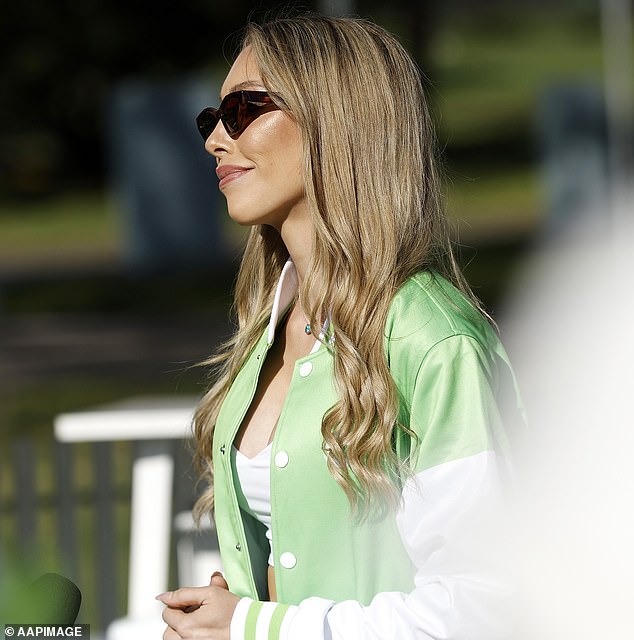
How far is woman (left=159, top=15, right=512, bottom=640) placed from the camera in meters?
1.83

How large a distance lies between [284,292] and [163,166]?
17.2 meters

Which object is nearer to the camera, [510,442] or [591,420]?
[510,442]

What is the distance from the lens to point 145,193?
19.6m

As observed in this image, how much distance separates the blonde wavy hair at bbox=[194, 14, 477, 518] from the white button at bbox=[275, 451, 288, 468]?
0.08 metres

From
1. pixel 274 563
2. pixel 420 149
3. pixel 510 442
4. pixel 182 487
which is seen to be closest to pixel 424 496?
pixel 510 442

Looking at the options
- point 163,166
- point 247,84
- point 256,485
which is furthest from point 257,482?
point 163,166

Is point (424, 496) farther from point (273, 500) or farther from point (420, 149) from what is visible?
point (420, 149)

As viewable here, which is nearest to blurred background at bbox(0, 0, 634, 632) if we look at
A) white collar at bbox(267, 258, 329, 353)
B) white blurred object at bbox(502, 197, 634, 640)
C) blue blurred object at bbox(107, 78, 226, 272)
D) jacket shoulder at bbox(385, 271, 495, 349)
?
blue blurred object at bbox(107, 78, 226, 272)

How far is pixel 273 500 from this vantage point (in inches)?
→ 79.0

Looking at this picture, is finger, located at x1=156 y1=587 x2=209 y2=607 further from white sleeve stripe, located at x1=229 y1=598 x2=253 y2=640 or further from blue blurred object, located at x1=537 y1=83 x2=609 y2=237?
blue blurred object, located at x1=537 y1=83 x2=609 y2=237

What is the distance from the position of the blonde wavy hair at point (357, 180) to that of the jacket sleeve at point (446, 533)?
0.29 feet

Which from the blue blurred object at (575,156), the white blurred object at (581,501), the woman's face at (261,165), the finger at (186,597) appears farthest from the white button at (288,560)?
the blue blurred object at (575,156)

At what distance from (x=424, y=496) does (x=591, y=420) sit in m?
1.08

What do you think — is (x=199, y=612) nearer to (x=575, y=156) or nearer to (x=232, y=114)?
(x=232, y=114)
